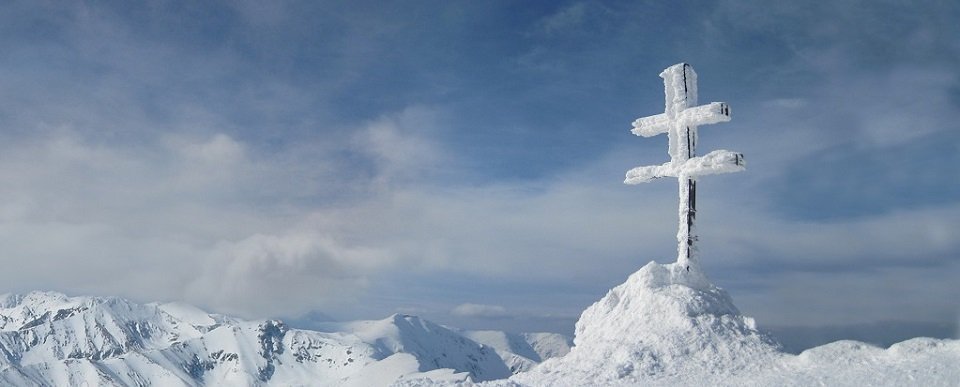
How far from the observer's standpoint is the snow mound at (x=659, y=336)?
1983 cm

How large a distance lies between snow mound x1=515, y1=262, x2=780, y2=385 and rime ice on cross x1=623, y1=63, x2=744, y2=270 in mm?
999

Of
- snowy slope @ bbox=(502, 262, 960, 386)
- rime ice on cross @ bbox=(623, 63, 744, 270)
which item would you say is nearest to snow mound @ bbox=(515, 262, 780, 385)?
snowy slope @ bbox=(502, 262, 960, 386)

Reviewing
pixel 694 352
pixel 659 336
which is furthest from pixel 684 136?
pixel 694 352

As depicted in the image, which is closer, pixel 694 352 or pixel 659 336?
pixel 694 352

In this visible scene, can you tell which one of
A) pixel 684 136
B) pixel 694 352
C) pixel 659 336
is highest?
pixel 684 136

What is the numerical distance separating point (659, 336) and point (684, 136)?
6112mm

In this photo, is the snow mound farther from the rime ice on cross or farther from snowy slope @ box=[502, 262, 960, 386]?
the rime ice on cross

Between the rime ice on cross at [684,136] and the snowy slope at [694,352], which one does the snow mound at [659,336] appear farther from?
the rime ice on cross at [684,136]

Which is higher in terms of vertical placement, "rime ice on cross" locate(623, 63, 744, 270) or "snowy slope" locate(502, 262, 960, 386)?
"rime ice on cross" locate(623, 63, 744, 270)

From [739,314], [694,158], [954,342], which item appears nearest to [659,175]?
[694,158]

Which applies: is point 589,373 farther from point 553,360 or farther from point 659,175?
point 659,175

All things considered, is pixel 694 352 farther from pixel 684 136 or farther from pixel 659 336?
pixel 684 136

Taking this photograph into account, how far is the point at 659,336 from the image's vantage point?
824 inches

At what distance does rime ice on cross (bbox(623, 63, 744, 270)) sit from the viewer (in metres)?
22.5
